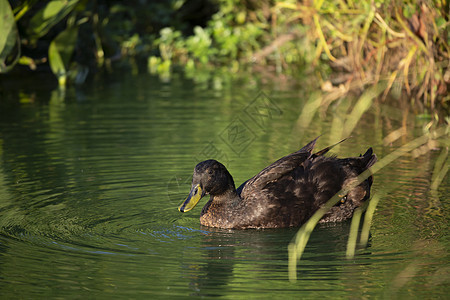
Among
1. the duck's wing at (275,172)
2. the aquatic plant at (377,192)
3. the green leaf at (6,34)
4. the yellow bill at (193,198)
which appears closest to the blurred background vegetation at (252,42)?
the green leaf at (6,34)

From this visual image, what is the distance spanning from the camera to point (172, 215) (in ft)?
Answer: 23.3

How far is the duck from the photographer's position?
682cm

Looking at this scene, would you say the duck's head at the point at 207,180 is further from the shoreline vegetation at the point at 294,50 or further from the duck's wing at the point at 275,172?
the shoreline vegetation at the point at 294,50

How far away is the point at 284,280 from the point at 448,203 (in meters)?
2.53

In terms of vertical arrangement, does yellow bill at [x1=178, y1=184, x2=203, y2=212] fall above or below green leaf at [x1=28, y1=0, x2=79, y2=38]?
below

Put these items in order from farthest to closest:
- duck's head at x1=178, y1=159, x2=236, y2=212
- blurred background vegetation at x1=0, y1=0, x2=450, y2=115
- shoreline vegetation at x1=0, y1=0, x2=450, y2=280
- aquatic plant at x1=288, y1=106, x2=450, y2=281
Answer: blurred background vegetation at x1=0, y1=0, x2=450, y2=115, shoreline vegetation at x1=0, y1=0, x2=450, y2=280, duck's head at x1=178, y1=159, x2=236, y2=212, aquatic plant at x1=288, y1=106, x2=450, y2=281

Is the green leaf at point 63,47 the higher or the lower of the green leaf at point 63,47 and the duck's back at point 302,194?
the higher

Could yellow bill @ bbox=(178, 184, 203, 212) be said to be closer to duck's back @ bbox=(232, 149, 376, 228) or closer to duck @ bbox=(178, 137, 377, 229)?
duck @ bbox=(178, 137, 377, 229)

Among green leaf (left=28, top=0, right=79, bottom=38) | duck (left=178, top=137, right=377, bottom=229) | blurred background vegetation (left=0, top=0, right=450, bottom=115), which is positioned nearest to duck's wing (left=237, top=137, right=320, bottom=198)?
duck (left=178, top=137, right=377, bottom=229)

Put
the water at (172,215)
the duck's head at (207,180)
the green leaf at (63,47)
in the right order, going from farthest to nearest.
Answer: the green leaf at (63,47) → the duck's head at (207,180) → the water at (172,215)

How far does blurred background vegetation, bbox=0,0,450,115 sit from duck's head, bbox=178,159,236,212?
1.28m

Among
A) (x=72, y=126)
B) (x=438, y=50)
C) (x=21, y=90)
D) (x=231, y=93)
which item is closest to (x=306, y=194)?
(x=438, y=50)

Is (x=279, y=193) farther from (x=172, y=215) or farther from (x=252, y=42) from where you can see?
(x=252, y=42)

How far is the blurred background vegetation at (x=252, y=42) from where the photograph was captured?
10.7 meters
